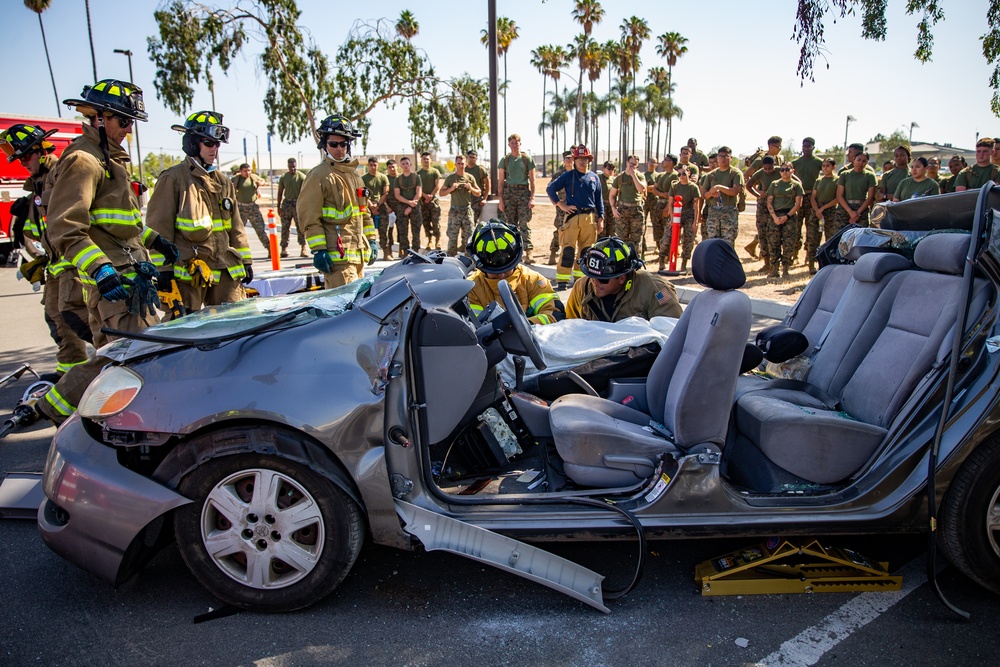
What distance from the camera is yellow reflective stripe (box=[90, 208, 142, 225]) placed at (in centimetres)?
465

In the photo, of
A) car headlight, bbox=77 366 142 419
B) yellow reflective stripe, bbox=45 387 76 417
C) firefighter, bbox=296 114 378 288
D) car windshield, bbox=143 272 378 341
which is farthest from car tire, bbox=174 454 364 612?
firefighter, bbox=296 114 378 288

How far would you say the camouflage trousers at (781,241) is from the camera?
11.1 m

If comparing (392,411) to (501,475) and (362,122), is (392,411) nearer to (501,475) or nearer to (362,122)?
(501,475)

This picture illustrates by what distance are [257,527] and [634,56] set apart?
55777 mm

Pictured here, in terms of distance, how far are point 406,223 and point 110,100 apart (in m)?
9.84

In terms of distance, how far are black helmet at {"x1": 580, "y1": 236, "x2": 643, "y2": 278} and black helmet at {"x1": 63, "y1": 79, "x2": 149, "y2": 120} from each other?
10.6 feet

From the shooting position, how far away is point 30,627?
270cm

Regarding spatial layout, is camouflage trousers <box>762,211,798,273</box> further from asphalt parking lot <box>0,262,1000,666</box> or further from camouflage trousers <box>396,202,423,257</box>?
asphalt parking lot <box>0,262,1000,666</box>

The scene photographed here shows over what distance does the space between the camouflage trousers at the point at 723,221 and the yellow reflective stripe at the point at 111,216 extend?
9143mm

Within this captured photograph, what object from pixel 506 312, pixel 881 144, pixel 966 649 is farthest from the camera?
pixel 881 144

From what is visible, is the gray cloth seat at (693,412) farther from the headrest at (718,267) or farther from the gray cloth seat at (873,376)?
the gray cloth seat at (873,376)

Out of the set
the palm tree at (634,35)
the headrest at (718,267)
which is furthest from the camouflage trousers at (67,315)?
the palm tree at (634,35)

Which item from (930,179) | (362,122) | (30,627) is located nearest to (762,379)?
(30,627)

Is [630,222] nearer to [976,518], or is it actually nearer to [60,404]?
[60,404]
